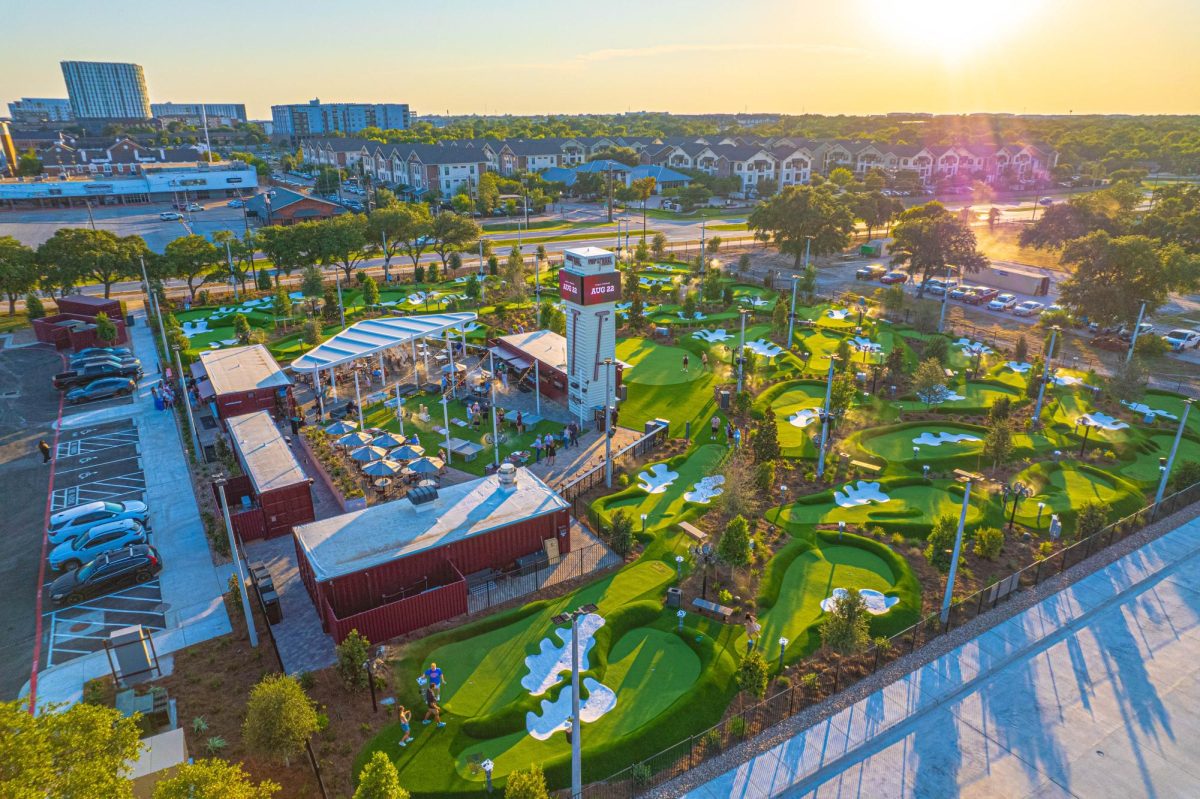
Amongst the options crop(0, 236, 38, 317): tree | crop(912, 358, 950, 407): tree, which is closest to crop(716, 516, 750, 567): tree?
crop(912, 358, 950, 407): tree

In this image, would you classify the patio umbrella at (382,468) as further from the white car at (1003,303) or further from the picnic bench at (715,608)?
the white car at (1003,303)

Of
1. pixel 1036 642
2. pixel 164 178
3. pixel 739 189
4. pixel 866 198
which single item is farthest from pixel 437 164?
pixel 1036 642

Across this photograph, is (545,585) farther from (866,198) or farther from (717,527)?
(866,198)

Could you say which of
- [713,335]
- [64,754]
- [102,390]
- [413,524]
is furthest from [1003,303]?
[102,390]

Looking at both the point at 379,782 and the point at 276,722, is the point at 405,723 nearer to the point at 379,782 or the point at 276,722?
the point at 276,722

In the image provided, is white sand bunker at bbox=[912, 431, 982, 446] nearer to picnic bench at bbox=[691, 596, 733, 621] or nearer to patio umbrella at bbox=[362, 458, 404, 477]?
picnic bench at bbox=[691, 596, 733, 621]
